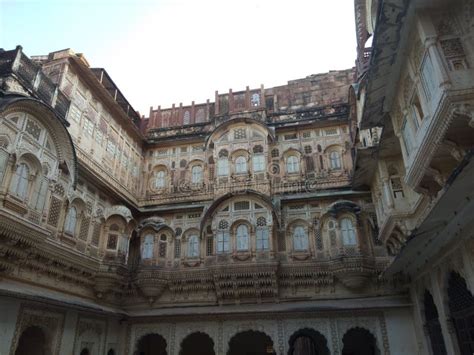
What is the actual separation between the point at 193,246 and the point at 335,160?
7.53m

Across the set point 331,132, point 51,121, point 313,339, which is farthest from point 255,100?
point 313,339

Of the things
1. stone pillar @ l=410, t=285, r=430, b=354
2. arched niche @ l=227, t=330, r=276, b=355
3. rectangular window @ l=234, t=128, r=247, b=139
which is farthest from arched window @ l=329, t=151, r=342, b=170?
arched niche @ l=227, t=330, r=276, b=355

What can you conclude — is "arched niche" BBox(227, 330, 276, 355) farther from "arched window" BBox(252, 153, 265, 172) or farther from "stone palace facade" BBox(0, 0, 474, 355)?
"arched window" BBox(252, 153, 265, 172)

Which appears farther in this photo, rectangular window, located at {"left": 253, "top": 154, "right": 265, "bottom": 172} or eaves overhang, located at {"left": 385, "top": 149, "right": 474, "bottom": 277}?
rectangular window, located at {"left": 253, "top": 154, "right": 265, "bottom": 172}

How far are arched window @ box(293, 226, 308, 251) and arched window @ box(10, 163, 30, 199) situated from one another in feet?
33.1

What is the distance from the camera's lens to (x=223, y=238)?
15.6 m

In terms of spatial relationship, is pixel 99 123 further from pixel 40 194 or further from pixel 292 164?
pixel 292 164

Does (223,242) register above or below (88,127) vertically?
below

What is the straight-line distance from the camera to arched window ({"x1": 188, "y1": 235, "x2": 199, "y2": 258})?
52.3 ft

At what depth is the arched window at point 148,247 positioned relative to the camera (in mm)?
16094

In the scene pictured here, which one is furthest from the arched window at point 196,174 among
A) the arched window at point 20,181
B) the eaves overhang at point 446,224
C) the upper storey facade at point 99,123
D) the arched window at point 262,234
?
the eaves overhang at point 446,224

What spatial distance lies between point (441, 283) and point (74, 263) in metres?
11.7

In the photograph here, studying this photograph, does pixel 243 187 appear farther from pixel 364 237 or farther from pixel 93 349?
pixel 93 349

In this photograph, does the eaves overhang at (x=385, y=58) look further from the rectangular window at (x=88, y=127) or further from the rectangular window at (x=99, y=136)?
the rectangular window at (x=99, y=136)
